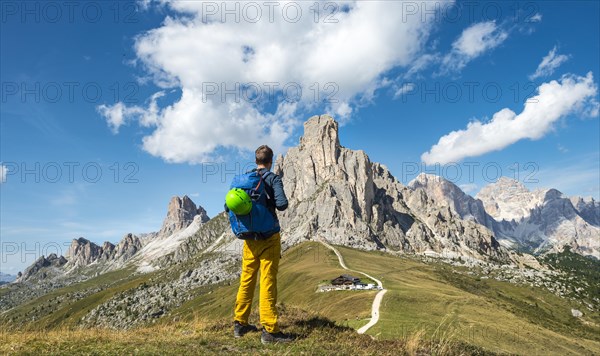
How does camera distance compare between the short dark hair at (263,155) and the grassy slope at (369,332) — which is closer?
the grassy slope at (369,332)

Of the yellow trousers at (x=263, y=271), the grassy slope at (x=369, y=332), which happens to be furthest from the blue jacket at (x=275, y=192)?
the grassy slope at (x=369, y=332)

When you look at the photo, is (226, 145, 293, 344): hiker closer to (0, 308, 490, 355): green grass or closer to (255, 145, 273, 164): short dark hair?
(255, 145, 273, 164): short dark hair

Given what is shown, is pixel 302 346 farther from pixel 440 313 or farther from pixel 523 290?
pixel 523 290

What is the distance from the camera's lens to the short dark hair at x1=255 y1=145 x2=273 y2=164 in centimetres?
1274

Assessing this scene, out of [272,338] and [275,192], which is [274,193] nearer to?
[275,192]

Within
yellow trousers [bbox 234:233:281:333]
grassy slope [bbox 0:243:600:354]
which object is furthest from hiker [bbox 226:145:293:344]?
grassy slope [bbox 0:243:600:354]

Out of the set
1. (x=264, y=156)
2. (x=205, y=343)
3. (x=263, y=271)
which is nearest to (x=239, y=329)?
(x=205, y=343)

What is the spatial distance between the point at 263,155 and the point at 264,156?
6 cm

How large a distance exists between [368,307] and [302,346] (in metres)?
30.4

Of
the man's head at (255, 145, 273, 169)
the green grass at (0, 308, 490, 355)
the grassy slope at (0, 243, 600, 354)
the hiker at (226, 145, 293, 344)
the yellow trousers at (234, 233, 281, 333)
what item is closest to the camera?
the green grass at (0, 308, 490, 355)

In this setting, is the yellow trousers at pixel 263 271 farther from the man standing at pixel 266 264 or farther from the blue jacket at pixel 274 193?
the blue jacket at pixel 274 193

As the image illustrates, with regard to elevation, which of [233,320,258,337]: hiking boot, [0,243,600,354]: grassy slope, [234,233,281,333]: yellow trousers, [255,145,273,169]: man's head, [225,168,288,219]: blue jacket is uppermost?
[255,145,273,169]: man's head

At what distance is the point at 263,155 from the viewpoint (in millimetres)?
12781

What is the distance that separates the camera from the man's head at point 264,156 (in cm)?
1273
